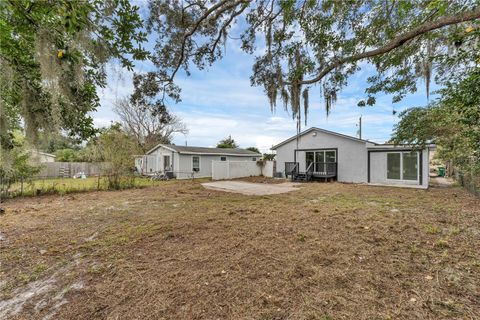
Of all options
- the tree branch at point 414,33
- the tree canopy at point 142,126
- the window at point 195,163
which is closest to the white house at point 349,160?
the window at point 195,163

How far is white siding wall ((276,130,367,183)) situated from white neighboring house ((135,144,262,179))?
694cm

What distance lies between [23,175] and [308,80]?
10381 mm

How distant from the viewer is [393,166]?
11.5 metres

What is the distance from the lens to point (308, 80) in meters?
5.42

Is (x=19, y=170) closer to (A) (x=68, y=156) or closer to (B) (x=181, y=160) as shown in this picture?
(B) (x=181, y=160)

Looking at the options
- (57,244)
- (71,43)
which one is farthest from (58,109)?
(57,244)

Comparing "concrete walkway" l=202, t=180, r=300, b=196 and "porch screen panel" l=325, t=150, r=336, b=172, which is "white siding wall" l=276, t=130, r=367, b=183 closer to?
"porch screen panel" l=325, t=150, r=336, b=172

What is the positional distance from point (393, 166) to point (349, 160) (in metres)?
2.14

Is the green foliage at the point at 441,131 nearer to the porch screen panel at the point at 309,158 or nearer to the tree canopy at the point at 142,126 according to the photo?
the porch screen panel at the point at 309,158

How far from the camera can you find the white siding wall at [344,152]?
486 inches

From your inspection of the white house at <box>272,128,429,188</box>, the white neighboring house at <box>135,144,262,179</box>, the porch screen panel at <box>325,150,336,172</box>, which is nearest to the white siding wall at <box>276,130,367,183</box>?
the white house at <box>272,128,429,188</box>

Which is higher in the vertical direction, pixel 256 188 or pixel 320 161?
pixel 320 161

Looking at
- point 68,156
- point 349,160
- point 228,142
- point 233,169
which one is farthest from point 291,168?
→ point 68,156

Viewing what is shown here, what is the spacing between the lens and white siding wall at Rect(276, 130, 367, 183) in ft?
40.5
